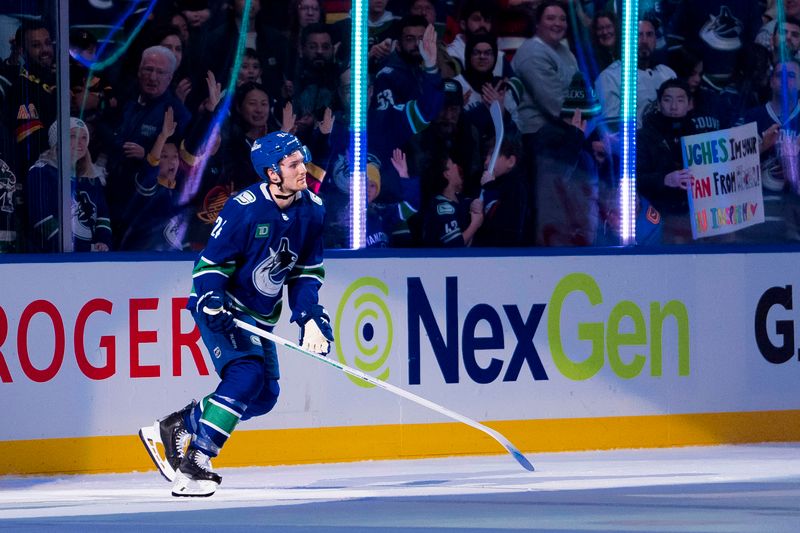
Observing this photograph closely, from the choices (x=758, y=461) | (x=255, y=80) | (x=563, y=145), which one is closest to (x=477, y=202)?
(x=563, y=145)

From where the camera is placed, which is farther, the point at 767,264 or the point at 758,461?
the point at 767,264

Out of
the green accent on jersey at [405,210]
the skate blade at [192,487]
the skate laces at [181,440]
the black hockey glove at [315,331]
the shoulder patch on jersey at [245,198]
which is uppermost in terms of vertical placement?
the shoulder patch on jersey at [245,198]

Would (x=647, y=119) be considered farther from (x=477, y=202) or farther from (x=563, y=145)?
(x=477, y=202)

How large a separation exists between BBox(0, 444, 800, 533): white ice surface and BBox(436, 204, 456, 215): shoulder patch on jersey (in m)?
1.37

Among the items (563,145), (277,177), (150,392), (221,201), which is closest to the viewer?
(277,177)

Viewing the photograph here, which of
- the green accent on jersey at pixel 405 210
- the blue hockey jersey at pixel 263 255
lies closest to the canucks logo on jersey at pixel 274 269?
the blue hockey jersey at pixel 263 255

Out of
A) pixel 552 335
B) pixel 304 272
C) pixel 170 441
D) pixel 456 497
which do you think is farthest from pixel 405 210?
pixel 170 441

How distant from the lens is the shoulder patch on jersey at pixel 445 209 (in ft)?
28.6

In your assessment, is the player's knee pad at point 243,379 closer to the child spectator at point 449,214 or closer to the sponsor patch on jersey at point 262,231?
the sponsor patch on jersey at point 262,231

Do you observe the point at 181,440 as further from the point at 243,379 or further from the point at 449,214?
the point at 449,214

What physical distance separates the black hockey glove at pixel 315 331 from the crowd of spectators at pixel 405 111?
5.15ft

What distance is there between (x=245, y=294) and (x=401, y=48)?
Result: 2.28 metres

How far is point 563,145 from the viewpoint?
896 cm

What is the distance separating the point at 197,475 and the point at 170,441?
0.24 m
